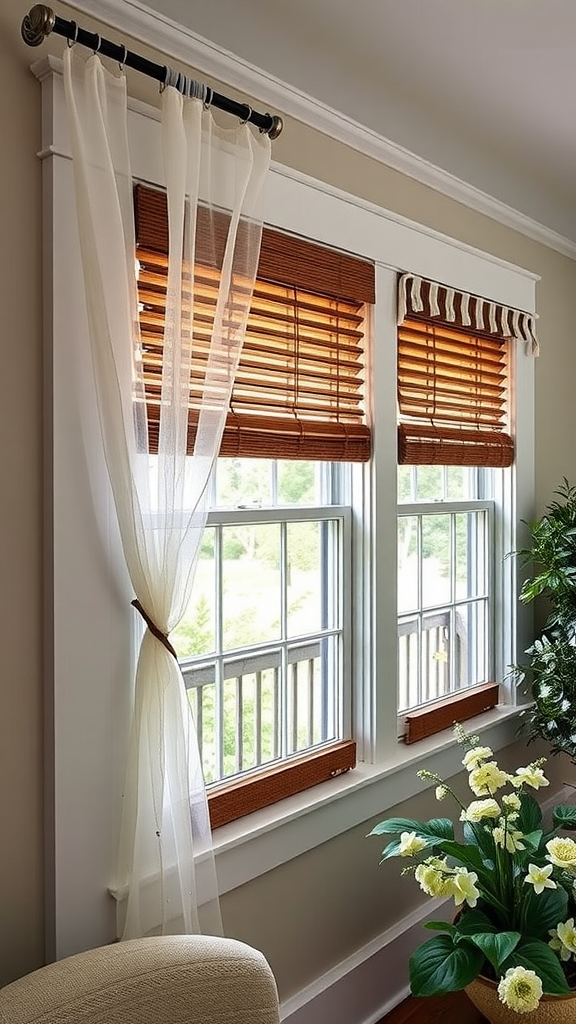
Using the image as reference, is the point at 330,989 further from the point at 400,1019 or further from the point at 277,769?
the point at 277,769

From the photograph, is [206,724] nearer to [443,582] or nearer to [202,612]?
[202,612]

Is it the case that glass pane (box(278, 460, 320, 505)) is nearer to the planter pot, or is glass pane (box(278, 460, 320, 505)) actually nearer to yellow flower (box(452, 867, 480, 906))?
yellow flower (box(452, 867, 480, 906))

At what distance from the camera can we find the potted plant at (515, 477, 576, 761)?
2.81 meters

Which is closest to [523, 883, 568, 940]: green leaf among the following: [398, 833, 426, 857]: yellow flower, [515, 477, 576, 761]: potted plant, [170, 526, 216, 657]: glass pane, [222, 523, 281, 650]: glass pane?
[398, 833, 426, 857]: yellow flower

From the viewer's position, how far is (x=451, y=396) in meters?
2.78

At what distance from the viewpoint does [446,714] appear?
8.96 feet

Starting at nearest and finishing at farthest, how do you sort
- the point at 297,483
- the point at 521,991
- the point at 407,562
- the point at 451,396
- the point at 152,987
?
the point at 152,987 → the point at 521,991 → the point at 297,483 → the point at 407,562 → the point at 451,396

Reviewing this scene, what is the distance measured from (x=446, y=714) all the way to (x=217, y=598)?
3.60 ft

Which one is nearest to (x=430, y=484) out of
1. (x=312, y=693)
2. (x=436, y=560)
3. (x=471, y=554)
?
(x=436, y=560)

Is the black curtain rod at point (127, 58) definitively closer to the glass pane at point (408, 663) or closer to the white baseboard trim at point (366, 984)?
the glass pane at point (408, 663)

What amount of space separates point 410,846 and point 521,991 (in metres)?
0.38

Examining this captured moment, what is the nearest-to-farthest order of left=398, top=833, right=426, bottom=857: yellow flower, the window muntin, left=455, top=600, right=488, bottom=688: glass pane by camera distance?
left=398, top=833, right=426, bottom=857: yellow flower → the window muntin → left=455, top=600, right=488, bottom=688: glass pane

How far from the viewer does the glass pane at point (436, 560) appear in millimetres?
2762

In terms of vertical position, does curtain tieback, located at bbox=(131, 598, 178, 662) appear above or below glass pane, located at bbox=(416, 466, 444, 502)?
below
